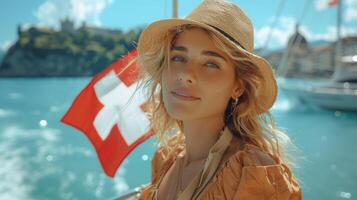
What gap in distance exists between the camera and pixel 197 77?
39.4 inches

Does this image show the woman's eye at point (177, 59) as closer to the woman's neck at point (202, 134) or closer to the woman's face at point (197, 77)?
the woman's face at point (197, 77)

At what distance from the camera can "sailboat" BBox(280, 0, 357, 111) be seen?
15.2 metres

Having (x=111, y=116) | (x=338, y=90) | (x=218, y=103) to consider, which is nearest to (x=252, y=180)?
(x=218, y=103)

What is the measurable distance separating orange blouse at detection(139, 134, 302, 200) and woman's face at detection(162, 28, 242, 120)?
145 millimetres

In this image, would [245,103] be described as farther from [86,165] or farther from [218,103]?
[86,165]

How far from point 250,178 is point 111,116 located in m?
1.27

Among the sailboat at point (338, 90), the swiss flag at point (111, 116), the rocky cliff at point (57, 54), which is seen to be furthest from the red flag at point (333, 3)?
the rocky cliff at point (57, 54)

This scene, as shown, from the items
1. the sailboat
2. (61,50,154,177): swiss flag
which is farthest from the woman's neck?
the sailboat

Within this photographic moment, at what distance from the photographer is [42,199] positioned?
18.6ft

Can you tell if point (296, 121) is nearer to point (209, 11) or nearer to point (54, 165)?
point (54, 165)

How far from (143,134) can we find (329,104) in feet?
50.0

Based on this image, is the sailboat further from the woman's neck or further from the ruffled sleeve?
the ruffled sleeve

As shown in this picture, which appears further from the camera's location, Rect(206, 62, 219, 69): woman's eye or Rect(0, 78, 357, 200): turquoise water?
Rect(0, 78, 357, 200): turquoise water

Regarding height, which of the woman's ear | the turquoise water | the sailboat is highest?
the woman's ear
